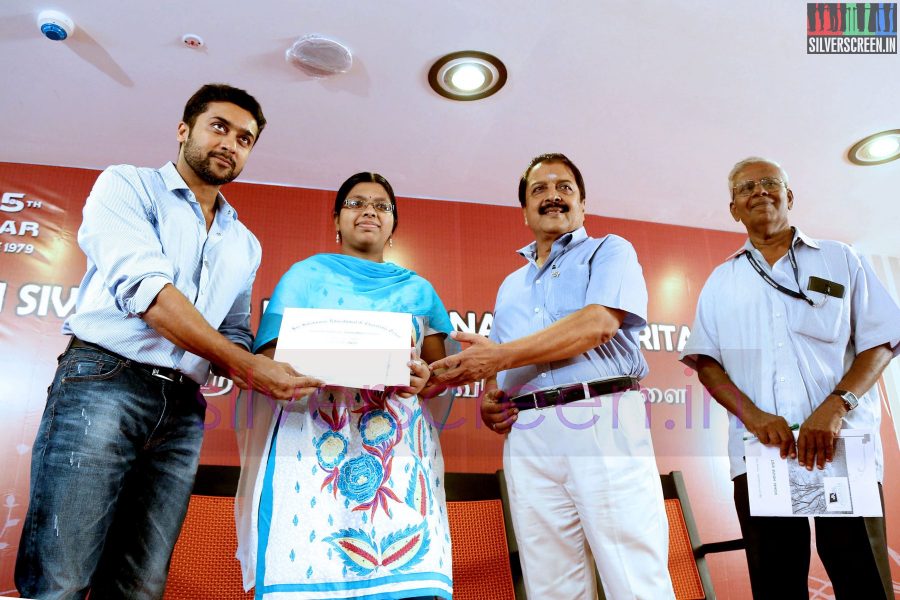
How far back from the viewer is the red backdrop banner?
2.92 meters

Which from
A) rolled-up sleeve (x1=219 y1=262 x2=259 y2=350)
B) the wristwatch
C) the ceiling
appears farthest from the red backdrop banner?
the wristwatch

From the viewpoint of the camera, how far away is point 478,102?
299 cm

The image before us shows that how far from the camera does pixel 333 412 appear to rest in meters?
1.58

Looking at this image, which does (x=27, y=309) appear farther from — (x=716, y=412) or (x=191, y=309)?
(x=716, y=412)

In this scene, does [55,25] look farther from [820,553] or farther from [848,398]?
[820,553]

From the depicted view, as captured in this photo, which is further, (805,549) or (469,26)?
(469,26)

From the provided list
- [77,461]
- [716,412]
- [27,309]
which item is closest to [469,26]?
[77,461]

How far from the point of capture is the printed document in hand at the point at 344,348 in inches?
57.2

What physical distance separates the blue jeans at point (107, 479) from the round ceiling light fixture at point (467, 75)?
1.83 meters

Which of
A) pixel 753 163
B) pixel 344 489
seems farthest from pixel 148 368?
pixel 753 163

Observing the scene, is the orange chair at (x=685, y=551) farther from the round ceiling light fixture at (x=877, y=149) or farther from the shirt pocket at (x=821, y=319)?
the round ceiling light fixture at (x=877, y=149)

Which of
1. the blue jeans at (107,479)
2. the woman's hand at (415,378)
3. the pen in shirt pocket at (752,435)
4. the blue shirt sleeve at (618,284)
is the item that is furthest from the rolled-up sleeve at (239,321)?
the pen in shirt pocket at (752,435)

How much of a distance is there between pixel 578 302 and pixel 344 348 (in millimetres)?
799

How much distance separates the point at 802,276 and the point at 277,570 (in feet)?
5.96
